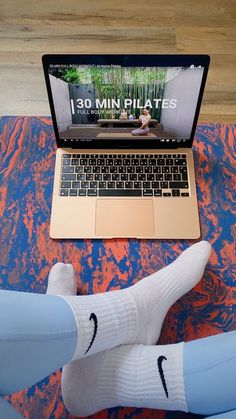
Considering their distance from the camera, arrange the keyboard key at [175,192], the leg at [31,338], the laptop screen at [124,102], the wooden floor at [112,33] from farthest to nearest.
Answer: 1. the wooden floor at [112,33]
2. the keyboard key at [175,192]
3. the laptop screen at [124,102]
4. the leg at [31,338]

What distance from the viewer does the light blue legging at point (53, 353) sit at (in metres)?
0.66

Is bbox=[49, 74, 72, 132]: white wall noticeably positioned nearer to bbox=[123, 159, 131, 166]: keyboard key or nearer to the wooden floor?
bbox=[123, 159, 131, 166]: keyboard key

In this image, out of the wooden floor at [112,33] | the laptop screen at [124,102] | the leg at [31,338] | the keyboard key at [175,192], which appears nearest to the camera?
the leg at [31,338]

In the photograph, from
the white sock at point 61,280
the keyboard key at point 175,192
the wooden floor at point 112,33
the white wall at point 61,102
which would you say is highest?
the wooden floor at point 112,33

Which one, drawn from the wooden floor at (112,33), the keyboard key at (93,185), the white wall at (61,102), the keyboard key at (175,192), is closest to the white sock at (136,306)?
the keyboard key at (175,192)

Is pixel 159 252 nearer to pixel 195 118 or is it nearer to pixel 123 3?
pixel 195 118

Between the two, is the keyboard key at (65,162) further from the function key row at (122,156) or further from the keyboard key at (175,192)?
the keyboard key at (175,192)

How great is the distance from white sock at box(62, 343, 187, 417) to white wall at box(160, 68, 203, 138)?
42cm

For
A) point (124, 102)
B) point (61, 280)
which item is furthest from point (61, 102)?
point (61, 280)

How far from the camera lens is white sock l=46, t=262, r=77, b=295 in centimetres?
79

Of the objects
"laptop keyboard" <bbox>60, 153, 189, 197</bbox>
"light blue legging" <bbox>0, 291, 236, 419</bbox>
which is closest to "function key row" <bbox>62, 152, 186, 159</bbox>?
"laptop keyboard" <bbox>60, 153, 189, 197</bbox>

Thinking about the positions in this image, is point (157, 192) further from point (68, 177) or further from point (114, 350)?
point (114, 350)

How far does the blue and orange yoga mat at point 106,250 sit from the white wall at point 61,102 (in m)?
0.10

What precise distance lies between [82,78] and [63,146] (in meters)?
0.19
